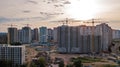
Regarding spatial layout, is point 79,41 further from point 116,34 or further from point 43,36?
point 116,34

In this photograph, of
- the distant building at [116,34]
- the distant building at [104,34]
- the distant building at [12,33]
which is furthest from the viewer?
the distant building at [116,34]

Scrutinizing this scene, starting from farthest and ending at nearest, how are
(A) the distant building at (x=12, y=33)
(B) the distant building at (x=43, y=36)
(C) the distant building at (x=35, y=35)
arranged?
(C) the distant building at (x=35, y=35)
(B) the distant building at (x=43, y=36)
(A) the distant building at (x=12, y=33)

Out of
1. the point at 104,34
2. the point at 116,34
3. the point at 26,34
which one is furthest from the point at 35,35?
the point at 104,34

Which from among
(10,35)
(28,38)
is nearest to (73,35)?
(10,35)

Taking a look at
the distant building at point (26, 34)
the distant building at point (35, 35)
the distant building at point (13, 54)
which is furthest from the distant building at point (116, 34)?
the distant building at point (13, 54)

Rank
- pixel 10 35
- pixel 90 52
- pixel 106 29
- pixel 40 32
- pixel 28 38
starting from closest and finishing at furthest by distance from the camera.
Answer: pixel 90 52
pixel 106 29
pixel 10 35
pixel 28 38
pixel 40 32

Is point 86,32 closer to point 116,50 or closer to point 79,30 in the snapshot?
point 79,30

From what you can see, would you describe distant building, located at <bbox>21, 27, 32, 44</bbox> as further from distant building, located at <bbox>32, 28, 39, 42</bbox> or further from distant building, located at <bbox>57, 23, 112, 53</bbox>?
distant building, located at <bbox>57, 23, 112, 53</bbox>

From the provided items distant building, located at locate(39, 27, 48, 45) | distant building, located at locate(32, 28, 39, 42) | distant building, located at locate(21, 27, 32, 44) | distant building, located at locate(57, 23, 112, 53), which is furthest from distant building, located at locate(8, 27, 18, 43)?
distant building, located at locate(32, 28, 39, 42)

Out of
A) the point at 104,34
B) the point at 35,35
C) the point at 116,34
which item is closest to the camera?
the point at 104,34

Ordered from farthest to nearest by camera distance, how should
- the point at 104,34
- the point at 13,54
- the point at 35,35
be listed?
1. the point at 35,35
2. the point at 104,34
3. the point at 13,54

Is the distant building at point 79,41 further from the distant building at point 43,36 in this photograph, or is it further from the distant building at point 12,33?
the distant building at point 43,36
